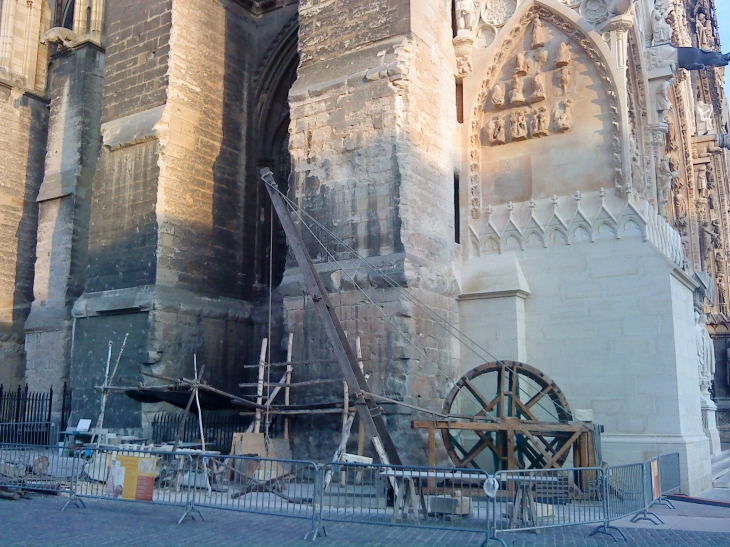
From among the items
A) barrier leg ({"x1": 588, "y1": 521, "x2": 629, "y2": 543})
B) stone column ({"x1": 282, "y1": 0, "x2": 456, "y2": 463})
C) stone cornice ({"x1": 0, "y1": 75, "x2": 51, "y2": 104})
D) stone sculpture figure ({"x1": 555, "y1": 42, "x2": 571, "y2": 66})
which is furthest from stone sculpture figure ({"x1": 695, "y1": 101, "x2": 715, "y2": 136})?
barrier leg ({"x1": 588, "y1": 521, "x2": 629, "y2": 543})

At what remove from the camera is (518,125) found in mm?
12625

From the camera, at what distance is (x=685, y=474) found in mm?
10484

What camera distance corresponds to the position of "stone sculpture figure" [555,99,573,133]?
12.2 m

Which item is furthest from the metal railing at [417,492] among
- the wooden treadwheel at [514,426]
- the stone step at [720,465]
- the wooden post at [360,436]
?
the stone step at [720,465]

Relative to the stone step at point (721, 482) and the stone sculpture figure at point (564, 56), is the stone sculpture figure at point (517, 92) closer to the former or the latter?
the stone sculpture figure at point (564, 56)

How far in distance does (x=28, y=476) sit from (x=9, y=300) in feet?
28.6

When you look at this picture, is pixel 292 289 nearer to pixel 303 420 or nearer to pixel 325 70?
pixel 303 420

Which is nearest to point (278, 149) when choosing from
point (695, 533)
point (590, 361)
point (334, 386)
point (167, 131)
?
point (167, 131)

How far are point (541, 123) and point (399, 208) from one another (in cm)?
297

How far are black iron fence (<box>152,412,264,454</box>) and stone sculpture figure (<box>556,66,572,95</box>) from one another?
7.24 m

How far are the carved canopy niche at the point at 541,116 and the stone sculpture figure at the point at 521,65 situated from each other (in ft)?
0.06

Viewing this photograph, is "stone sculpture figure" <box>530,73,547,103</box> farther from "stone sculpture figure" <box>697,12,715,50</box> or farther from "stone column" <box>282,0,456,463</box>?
"stone sculpture figure" <box>697,12,715,50</box>

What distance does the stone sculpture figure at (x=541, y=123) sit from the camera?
40.6ft

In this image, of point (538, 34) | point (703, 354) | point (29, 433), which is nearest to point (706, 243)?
point (703, 354)
